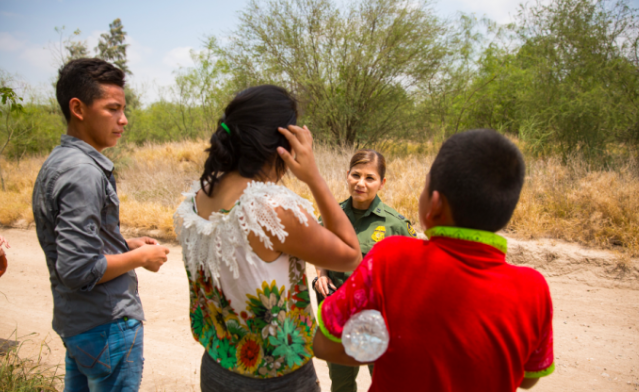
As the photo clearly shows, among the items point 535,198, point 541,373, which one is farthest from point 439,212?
point 535,198

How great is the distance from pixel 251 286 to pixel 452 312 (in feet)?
2.15

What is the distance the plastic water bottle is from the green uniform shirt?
1522 millimetres

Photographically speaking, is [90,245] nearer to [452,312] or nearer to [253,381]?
[253,381]

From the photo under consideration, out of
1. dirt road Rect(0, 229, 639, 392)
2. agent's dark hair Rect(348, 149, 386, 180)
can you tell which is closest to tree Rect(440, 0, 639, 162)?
dirt road Rect(0, 229, 639, 392)

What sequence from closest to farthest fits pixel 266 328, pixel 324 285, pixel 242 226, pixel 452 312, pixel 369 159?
1. pixel 452 312
2. pixel 242 226
3. pixel 266 328
4. pixel 324 285
5. pixel 369 159

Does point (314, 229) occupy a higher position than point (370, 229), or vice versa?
point (314, 229)

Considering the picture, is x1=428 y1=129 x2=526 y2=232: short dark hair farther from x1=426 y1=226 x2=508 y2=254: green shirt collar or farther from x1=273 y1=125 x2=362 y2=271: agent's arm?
x1=273 y1=125 x2=362 y2=271: agent's arm

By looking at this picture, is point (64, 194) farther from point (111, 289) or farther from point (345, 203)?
point (345, 203)

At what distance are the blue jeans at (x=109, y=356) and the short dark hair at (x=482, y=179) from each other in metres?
Answer: 1.53

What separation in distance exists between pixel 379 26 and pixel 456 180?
11.5m

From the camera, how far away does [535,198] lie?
6.23 metres

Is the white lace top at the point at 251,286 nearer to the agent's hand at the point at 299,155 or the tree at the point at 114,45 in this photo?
the agent's hand at the point at 299,155

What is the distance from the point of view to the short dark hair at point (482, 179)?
39.0 inches

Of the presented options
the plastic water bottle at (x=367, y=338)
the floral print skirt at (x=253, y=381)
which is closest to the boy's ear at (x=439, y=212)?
the plastic water bottle at (x=367, y=338)
